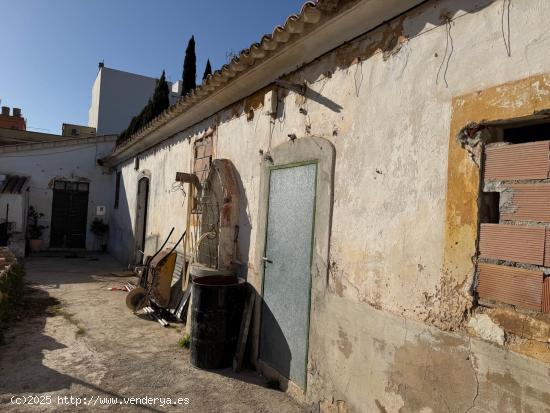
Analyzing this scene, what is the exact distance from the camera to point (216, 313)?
468cm

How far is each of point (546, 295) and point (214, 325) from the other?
3.37 m

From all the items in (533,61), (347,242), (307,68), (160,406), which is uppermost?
(307,68)

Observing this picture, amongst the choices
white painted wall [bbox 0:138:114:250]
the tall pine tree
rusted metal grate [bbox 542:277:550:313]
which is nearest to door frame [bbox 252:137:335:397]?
rusted metal grate [bbox 542:277:550:313]

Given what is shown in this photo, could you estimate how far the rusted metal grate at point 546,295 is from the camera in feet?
6.96

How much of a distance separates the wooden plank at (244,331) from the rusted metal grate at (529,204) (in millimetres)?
3103

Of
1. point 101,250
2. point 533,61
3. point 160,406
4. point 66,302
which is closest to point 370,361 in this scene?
point 160,406

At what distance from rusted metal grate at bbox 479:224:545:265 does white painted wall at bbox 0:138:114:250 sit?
51.7 ft

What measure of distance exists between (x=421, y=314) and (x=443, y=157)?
1.04 meters

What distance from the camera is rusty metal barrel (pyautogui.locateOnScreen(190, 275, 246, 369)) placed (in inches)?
184

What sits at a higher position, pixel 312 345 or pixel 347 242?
pixel 347 242

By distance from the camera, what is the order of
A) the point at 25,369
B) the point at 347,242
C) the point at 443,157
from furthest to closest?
the point at 25,369 < the point at 347,242 < the point at 443,157

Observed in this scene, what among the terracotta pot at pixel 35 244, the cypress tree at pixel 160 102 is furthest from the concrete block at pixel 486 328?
the terracotta pot at pixel 35 244

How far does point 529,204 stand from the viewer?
2270mm

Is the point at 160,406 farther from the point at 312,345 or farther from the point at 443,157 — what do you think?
the point at 443,157
